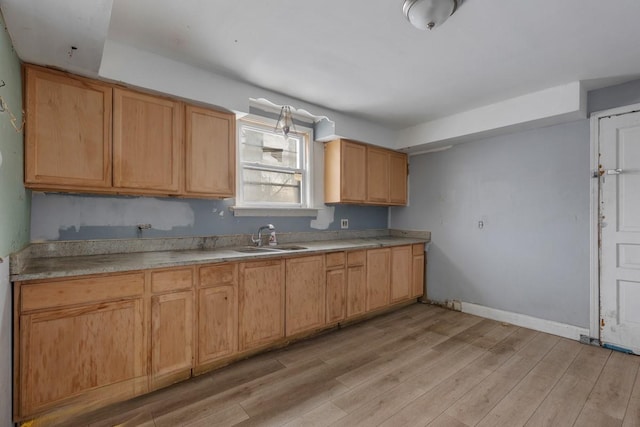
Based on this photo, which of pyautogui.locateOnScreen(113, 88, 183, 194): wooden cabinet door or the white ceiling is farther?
pyautogui.locateOnScreen(113, 88, 183, 194): wooden cabinet door

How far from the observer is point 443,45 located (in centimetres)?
216

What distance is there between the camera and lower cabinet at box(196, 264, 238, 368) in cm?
226

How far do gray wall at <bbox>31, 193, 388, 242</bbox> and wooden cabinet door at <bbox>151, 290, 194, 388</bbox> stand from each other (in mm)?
726

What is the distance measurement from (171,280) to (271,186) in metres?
1.61

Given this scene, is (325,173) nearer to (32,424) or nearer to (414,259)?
(414,259)

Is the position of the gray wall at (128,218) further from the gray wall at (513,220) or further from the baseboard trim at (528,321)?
the baseboard trim at (528,321)

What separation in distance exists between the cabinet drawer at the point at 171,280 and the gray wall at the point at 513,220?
3258mm

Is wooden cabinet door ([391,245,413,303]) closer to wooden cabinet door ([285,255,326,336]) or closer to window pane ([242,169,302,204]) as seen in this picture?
wooden cabinet door ([285,255,326,336])

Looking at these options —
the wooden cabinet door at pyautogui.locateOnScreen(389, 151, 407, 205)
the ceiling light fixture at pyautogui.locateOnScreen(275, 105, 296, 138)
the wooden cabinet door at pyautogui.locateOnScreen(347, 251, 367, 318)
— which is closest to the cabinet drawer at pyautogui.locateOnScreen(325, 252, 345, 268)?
the wooden cabinet door at pyautogui.locateOnScreen(347, 251, 367, 318)

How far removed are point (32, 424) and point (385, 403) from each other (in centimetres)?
210

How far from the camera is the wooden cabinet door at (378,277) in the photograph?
349 centimetres

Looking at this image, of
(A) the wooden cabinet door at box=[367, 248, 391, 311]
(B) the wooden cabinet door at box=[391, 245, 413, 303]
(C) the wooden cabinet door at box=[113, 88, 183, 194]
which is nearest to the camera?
(C) the wooden cabinet door at box=[113, 88, 183, 194]

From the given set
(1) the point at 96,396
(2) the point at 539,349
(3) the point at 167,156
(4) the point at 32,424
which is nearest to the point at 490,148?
(2) the point at 539,349

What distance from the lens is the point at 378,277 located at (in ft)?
11.7
